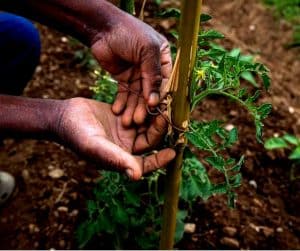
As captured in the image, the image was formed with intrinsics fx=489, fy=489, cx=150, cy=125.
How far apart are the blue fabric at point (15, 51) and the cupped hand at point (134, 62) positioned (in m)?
0.55

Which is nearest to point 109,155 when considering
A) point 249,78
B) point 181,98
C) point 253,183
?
point 181,98

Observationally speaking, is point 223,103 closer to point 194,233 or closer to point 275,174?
point 275,174

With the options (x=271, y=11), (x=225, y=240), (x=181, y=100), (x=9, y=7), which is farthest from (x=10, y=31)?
(x=271, y=11)

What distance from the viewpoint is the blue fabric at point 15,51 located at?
1862 millimetres

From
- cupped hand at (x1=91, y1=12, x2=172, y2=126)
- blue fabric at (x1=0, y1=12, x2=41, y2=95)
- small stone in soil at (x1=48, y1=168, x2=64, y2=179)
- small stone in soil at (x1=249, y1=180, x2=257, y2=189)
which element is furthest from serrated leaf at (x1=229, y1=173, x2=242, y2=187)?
blue fabric at (x1=0, y1=12, x2=41, y2=95)

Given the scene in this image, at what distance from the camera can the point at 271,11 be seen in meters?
2.95

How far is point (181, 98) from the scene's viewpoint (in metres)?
1.14

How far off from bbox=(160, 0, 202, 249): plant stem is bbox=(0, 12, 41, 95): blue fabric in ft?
3.03

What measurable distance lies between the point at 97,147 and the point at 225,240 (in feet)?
2.54

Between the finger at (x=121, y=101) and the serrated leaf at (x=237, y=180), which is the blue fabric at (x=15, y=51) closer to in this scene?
the finger at (x=121, y=101)

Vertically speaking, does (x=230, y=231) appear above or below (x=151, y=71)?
below

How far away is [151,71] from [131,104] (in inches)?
5.4

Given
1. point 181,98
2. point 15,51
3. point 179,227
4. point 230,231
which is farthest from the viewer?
point 15,51

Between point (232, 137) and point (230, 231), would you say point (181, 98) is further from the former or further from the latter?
point (230, 231)
